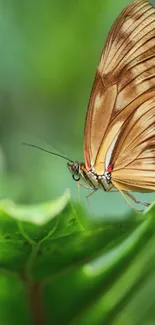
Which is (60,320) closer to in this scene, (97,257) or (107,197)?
(97,257)

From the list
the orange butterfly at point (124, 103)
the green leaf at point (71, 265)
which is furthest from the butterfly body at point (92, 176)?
the green leaf at point (71, 265)

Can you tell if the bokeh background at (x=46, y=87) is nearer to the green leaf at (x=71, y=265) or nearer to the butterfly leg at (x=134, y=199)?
the butterfly leg at (x=134, y=199)

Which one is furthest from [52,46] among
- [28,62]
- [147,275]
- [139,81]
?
[147,275]

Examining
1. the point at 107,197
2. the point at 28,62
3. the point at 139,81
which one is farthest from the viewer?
the point at 28,62

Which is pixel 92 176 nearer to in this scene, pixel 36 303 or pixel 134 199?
pixel 134 199

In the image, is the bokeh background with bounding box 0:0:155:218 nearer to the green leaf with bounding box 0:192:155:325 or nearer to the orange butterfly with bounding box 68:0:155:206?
the orange butterfly with bounding box 68:0:155:206

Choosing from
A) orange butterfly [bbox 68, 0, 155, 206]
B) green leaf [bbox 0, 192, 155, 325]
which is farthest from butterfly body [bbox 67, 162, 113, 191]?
green leaf [bbox 0, 192, 155, 325]
